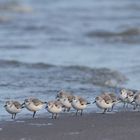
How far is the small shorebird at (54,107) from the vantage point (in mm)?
16109

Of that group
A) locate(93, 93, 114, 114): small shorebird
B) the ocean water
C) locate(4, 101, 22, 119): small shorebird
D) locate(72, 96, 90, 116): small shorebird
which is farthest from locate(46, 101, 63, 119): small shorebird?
the ocean water

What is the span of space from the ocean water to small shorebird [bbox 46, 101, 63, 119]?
1.05 m

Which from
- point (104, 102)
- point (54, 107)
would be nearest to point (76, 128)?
point (54, 107)

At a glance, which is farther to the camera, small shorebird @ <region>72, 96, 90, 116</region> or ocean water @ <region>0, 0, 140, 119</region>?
ocean water @ <region>0, 0, 140, 119</region>

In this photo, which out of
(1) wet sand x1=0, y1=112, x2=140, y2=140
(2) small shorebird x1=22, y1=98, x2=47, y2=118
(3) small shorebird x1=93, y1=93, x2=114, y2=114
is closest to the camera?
(1) wet sand x1=0, y1=112, x2=140, y2=140

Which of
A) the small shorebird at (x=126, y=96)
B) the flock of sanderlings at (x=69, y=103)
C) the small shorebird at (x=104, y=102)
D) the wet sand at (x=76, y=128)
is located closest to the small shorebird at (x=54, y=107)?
the flock of sanderlings at (x=69, y=103)

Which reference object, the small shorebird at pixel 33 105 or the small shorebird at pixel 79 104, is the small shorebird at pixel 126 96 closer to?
the small shorebird at pixel 79 104

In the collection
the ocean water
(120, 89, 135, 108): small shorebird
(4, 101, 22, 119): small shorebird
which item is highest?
the ocean water

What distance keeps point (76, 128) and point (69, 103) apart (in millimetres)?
2097

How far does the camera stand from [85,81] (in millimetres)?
22188

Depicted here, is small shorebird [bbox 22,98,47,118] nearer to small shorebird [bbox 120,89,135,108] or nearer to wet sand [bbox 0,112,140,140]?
wet sand [bbox 0,112,140,140]

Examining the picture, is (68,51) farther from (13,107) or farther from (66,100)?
(13,107)

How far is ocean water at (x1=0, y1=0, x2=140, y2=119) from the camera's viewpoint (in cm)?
2134

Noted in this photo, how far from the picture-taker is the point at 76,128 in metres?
14.8
